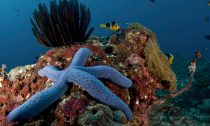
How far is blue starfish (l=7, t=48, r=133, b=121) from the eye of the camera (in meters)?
3.49

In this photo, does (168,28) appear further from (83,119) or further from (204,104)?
(83,119)

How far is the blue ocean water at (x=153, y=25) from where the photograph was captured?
324 feet

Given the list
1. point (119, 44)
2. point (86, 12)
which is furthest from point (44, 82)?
point (86, 12)

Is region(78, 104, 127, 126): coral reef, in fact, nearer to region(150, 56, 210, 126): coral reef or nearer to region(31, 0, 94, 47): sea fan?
region(31, 0, 94, 47): sea fan

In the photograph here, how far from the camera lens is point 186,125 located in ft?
31.4

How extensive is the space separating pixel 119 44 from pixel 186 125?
5.45m

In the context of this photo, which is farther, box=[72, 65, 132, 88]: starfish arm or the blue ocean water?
the blue ocean water

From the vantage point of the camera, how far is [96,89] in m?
3.65

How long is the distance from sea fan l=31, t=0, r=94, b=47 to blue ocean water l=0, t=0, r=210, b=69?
285 ft

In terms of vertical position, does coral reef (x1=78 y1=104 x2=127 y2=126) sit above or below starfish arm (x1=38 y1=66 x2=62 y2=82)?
below

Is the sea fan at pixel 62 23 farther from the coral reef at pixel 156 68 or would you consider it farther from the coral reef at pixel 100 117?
the coral reef at pixel 100 117

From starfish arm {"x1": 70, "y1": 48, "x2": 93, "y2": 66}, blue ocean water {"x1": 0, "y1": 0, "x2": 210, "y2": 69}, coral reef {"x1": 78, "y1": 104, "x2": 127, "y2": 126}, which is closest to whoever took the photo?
coral reef {"x1": 78, "y1": 104, "x2": 127, "y2": 126}

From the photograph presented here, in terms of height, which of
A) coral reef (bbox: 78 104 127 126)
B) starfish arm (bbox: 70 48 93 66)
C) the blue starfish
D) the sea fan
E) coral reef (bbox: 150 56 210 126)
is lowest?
coral reef (bbox: 150 56 210 126)

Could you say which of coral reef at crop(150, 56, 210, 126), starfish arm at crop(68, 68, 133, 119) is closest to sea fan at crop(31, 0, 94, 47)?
starfish arm at crop(68, 68, 133, 119)
